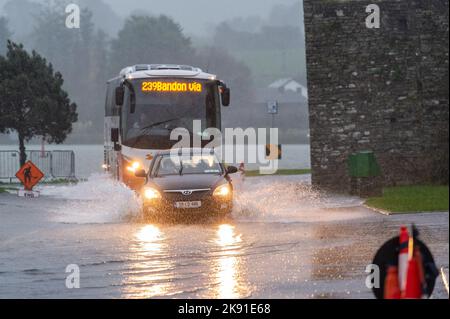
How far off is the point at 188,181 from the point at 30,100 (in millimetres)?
25005

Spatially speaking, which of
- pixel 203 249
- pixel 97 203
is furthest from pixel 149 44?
pixel 203 249

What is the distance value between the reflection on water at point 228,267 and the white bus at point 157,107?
9.92 meters

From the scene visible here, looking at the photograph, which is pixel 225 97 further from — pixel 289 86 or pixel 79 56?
pixel 289 86

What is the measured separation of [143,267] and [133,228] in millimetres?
7407

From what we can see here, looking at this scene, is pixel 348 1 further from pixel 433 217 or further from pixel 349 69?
pixel 433 217

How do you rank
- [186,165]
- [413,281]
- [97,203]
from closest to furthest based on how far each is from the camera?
[413,281]
[186,165]
[97,203]

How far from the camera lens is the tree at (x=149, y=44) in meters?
161

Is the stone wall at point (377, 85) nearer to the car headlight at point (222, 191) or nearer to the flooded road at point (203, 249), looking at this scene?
the flooded road at point (203, 249)

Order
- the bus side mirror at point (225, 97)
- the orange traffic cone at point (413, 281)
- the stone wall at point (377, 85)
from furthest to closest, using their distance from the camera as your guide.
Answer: the stone wall at point (377, 85) < the bus side mirror at point (225, 97) < the orange traffic cone at point (413, 281)

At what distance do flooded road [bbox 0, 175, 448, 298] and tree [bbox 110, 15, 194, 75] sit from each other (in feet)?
427

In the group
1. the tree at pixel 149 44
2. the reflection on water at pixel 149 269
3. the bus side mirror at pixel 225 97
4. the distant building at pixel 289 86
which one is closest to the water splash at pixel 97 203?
the bus side mirror at pixel 225 97

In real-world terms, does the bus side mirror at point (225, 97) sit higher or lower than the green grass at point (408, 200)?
higher

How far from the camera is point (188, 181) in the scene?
25.1 metres
